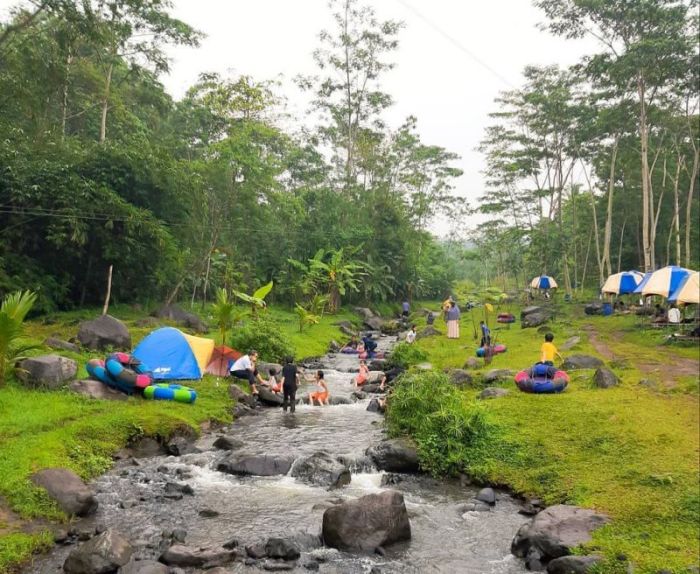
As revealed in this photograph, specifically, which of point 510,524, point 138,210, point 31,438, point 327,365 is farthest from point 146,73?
point 510,524

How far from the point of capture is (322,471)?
9648 mm

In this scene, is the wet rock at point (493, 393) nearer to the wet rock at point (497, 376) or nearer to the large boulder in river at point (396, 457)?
the wet rock at point (497, 376)

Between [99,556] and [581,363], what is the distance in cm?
1312

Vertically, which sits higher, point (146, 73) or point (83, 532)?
point (146, 73)

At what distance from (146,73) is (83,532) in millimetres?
25526

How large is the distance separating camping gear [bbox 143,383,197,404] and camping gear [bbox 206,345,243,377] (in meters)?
3.25

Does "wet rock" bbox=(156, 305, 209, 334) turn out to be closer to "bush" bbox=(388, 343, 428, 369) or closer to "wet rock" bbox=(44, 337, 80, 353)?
"wet rock" bbox=(44, 337, 80, 353)

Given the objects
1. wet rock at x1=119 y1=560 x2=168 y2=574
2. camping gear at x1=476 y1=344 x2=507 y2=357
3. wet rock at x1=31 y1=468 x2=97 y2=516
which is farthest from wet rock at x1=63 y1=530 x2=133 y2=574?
camping gear at x1=476 y1=344 x2=507 y2=357

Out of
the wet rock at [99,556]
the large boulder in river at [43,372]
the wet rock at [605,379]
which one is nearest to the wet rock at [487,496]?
the wet rock at [605,379]

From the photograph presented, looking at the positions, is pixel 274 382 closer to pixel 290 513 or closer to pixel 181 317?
pixel 290 513

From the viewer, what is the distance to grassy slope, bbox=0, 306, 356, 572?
730 centimetres

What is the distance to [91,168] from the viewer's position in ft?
74.2

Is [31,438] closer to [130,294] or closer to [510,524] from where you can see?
[510,524]

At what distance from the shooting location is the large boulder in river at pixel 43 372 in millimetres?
11844
